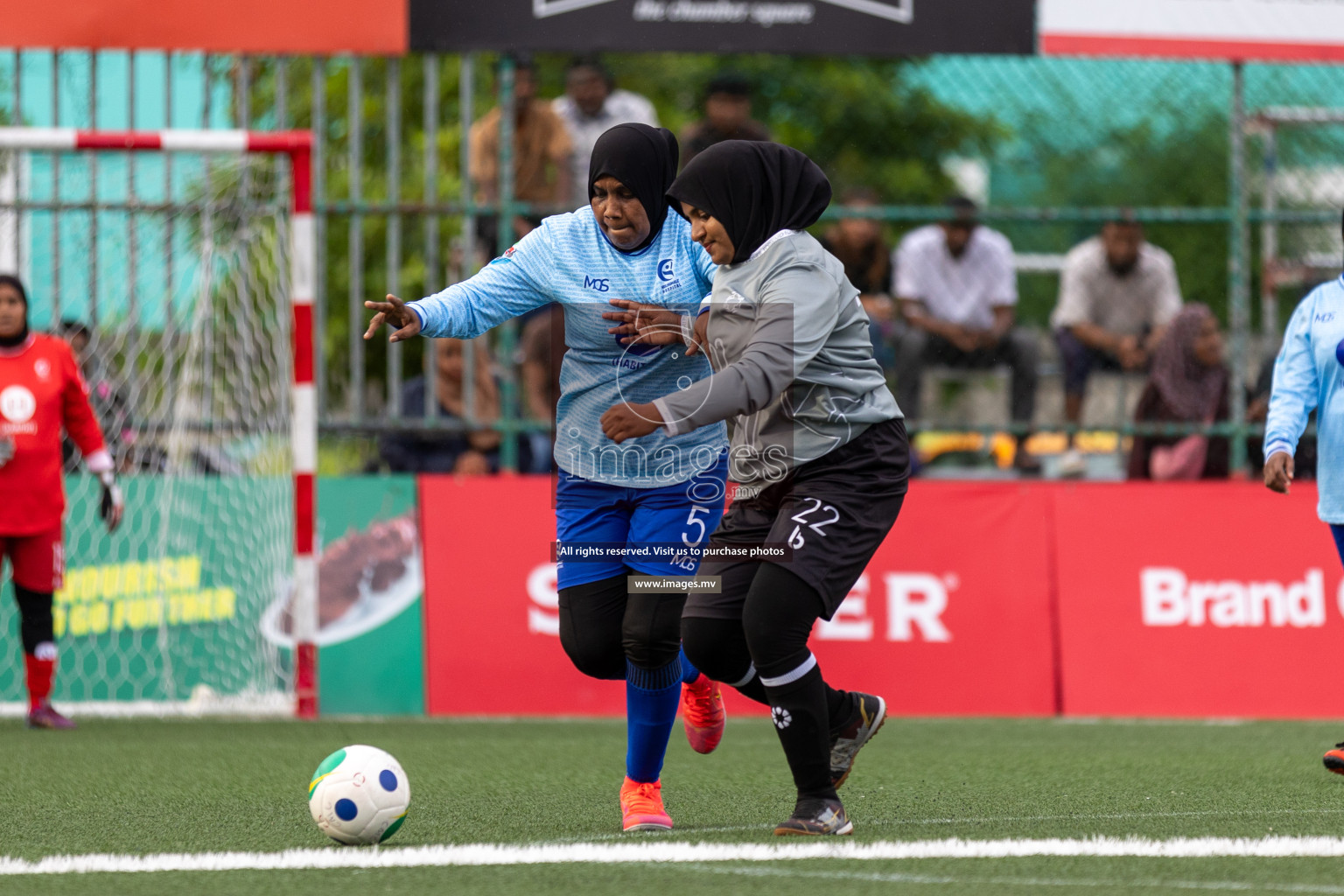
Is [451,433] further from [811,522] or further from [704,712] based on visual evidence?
[811,522]

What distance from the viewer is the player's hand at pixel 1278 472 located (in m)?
6.11

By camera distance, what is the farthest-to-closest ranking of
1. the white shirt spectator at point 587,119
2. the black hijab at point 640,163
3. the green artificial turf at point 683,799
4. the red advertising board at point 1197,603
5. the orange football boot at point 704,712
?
the white shirt spectator at point 587,119
the red advertising board at point 1197,603
the orange football boot at point 704,712
the black hijab at point 640,163
the green artificial turf at point 683,799

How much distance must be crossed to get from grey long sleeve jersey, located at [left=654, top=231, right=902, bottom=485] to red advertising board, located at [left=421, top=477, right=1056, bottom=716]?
13.8ft

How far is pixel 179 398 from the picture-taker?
9.27 meters

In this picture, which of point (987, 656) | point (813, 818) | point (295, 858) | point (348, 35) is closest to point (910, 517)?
point (987, 656)

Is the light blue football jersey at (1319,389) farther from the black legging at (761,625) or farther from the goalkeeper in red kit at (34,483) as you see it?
the goalkeeper in red kit at (34,483)

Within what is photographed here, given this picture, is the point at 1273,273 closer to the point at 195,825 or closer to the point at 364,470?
the point at 364,470

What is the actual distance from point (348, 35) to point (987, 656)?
4.71 metres

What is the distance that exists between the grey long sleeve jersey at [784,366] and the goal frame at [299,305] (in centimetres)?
415

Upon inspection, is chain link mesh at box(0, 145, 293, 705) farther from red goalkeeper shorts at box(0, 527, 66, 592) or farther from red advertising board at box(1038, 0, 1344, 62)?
red advertising board at box(1038, 0, 1344, 62)

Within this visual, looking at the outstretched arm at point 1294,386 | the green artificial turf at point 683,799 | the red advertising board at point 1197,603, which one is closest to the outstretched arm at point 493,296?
the green artificial turf at point 683,799

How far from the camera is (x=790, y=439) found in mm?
4820

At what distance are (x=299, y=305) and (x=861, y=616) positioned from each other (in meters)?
3.31

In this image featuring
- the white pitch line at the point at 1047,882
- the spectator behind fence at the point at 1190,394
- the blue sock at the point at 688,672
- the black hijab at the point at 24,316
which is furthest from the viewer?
the spectator behind fence at the point at 1190,394
